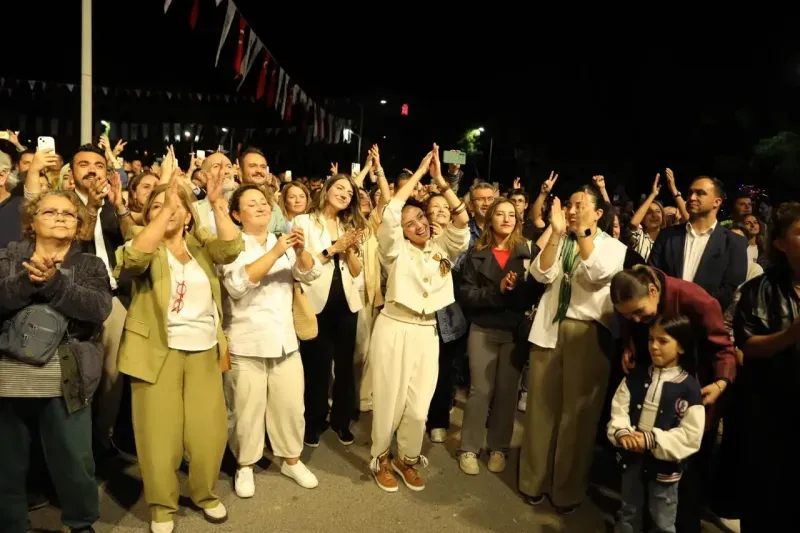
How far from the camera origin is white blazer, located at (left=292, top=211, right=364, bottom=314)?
4785 mm

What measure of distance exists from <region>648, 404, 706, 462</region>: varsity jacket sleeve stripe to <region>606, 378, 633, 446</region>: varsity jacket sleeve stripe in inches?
5.3

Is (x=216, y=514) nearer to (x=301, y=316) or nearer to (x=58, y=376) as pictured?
(x=58, y=376)

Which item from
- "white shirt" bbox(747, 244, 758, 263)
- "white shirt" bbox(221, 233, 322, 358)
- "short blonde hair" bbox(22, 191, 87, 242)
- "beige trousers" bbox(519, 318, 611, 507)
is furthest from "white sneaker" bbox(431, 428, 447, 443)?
"white shirt" bbox(747, 244, 758, 263)

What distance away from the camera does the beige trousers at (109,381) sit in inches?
174

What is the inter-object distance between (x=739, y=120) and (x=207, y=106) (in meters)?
17.7

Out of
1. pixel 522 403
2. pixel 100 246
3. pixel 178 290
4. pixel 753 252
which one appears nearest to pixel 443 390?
pixel 522 403

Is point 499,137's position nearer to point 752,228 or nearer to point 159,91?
point 159,91

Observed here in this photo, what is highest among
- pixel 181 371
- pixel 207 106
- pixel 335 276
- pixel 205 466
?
pixel 207 106

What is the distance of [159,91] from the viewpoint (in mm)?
18031

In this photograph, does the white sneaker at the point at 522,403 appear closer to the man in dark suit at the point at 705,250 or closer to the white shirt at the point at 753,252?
the man in dark suit at the point at 705,250

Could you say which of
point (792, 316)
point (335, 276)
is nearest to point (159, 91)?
point (335, 276)

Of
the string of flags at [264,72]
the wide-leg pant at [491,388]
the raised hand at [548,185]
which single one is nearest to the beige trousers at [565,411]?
the wide-leg pant at [491,388]

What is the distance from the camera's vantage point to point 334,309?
4938mm

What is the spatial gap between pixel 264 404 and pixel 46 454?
1.34 meters
